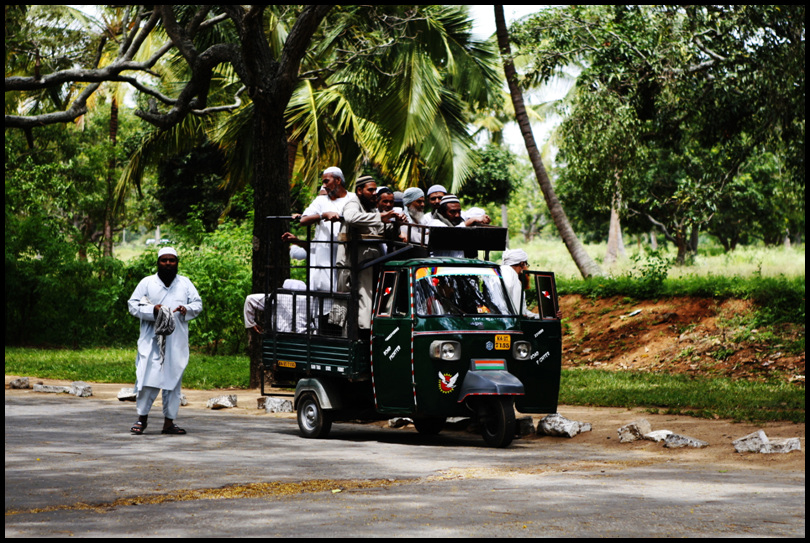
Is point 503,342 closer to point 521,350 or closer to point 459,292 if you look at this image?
point 521,350

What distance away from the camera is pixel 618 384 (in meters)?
16.3

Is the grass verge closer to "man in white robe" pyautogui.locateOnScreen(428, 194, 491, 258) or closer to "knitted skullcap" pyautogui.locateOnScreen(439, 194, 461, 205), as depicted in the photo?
"man in white robe" pyautogui.locateOnScreen(428, 194, 491, 258)

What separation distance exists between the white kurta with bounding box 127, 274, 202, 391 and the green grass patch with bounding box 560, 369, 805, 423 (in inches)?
230

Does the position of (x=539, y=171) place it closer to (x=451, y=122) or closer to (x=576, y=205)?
(x=451, y=122)

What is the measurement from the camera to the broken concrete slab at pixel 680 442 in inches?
417

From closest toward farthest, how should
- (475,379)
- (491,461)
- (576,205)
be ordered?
1. (491,461)
2. (475,379)
3. (576,205)

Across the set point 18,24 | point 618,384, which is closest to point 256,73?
point 18,24

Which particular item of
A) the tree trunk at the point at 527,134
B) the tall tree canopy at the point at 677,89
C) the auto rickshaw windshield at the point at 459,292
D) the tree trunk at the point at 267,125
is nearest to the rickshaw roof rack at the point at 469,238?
the auto rickshaw windshield at the point at 459,292

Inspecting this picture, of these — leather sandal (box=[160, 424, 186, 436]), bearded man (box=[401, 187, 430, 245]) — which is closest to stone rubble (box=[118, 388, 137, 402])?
leather sandal (box=[160, 424, 186, 436])

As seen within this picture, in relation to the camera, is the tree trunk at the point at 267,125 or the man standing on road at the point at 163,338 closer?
the man standing on road at the point at 163,338

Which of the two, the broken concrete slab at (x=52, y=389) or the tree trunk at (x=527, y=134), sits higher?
the tree trunk at (x=527, y=134)

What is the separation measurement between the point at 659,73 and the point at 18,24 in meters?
12.0

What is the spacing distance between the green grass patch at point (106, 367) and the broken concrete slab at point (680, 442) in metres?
8.97

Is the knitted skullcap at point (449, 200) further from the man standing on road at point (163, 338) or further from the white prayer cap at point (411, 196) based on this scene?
the man standing on road at point (163, 338)
